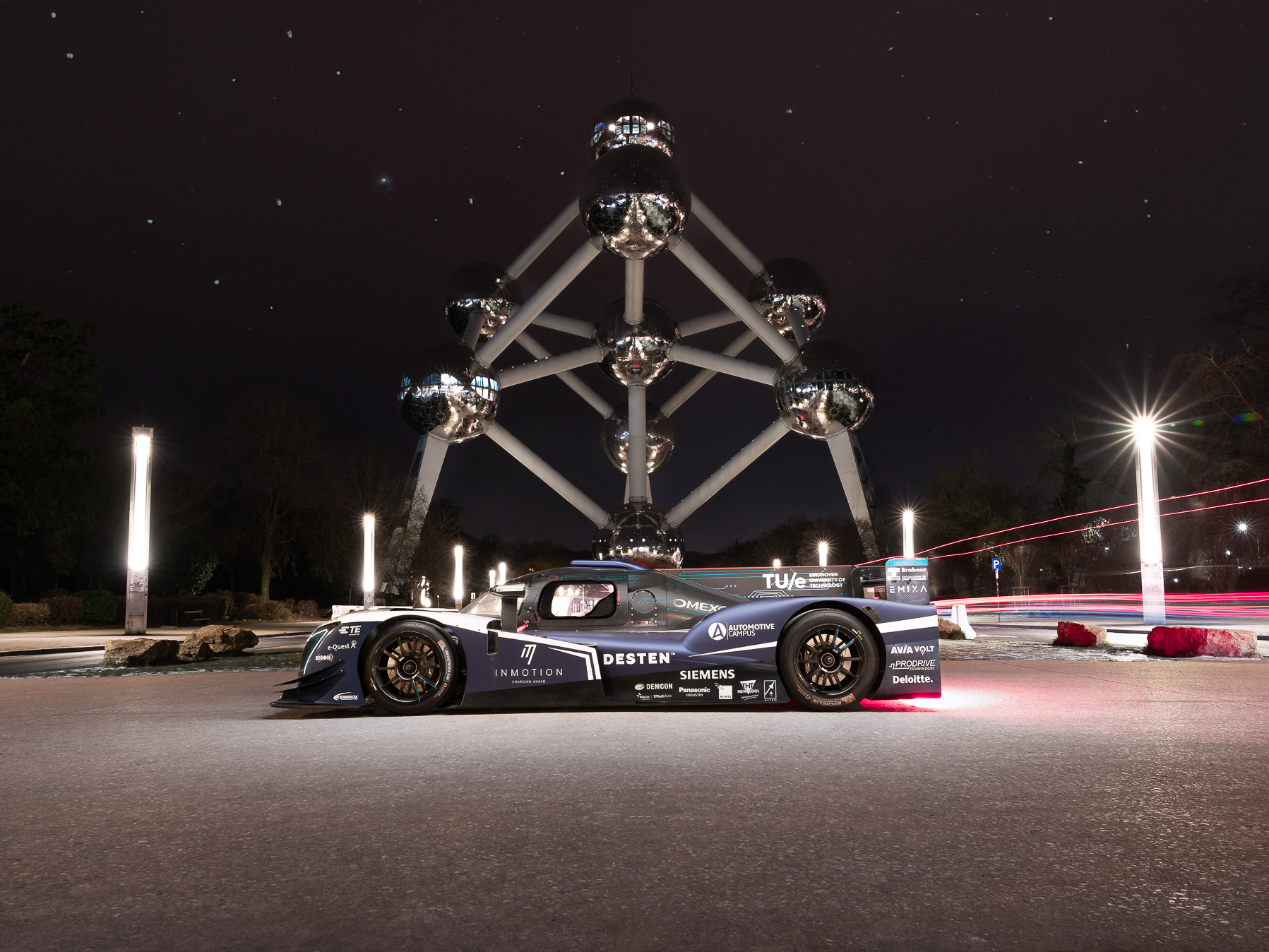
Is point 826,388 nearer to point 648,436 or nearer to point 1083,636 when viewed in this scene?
point 648,436

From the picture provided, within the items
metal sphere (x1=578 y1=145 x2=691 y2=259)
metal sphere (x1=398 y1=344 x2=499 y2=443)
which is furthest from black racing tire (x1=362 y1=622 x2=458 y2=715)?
metal sphere (x1=398 y1=344 x2=499 y2=443)

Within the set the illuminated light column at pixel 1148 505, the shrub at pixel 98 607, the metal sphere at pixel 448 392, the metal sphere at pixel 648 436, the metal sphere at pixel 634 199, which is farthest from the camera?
the metal sphere at pixel 648 436

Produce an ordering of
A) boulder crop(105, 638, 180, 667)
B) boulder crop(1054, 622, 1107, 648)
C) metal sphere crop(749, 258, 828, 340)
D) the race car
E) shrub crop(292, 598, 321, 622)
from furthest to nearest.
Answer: shrub crop(292, 598, 321, 622) < metal sphere crop(749, 258, 828, 340) < boulder crop(1054, 622, 1107, 648) < boulder crop(105, 638, 180, 667) < the race car

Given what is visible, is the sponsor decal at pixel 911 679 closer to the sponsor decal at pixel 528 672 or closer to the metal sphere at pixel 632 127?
the sponsor decal at pixel 528 672

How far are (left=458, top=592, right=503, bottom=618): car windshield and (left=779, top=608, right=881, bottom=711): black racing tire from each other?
98.3 inches

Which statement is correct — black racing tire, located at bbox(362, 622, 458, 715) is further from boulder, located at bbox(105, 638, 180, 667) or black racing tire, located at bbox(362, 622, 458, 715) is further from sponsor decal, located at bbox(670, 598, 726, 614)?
boulder, located at bbox(105, 638, 180, 667)

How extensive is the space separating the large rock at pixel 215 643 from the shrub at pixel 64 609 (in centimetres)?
1731

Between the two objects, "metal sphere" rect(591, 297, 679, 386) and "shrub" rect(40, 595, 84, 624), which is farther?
"shrub" rect(40, 595, 84, 624)

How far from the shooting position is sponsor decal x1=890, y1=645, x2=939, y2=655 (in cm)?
838

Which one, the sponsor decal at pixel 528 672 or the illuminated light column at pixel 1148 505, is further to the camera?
the illuminated light column at pixel 1148 505

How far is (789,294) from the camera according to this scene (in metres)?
33.6

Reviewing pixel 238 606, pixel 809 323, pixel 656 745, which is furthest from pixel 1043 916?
pixel 238 606

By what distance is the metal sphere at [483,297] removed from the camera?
33.4m

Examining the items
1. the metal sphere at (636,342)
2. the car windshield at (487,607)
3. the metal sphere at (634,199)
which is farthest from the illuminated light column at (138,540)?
the car windshield at (487,607)
